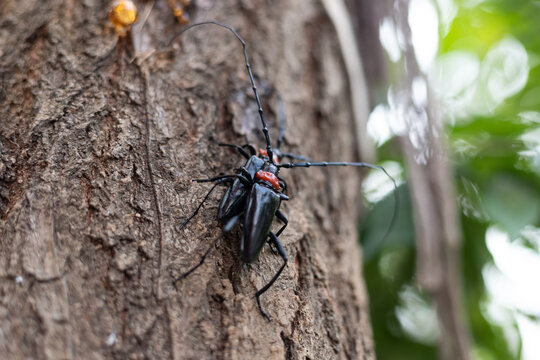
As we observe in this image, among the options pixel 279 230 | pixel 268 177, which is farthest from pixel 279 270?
pixel 268 177

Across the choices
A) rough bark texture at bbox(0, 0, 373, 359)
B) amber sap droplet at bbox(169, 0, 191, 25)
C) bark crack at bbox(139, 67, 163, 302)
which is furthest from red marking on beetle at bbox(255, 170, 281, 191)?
amber sap droplet at bbox(169, 0, 191, 25)

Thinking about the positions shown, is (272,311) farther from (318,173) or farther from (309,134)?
(309,134)

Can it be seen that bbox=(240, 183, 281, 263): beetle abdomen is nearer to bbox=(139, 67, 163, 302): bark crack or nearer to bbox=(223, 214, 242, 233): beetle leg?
bbox=(223, 214, 242, 233): beetle leg

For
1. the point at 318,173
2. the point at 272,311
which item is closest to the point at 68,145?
the point at 272,311

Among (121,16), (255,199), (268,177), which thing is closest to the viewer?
(255,199)

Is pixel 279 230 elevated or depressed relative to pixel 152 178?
depressed

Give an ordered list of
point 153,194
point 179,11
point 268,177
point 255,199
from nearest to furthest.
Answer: point 153,194 < point 255,199 < point 268,177 < point 179,11

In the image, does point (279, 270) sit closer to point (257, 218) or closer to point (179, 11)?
point (257, 218)

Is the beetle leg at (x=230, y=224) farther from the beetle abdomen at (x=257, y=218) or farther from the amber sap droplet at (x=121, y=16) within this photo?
the amber sap droplet at (x=121, y=16)
